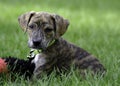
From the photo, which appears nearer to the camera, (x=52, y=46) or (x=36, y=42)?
(x=36, y=42)

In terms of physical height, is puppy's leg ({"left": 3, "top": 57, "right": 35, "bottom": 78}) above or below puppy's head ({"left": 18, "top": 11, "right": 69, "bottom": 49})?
below

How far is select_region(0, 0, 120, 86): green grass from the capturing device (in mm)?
6359

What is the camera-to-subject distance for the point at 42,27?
662 cm

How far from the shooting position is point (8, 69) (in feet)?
21.8

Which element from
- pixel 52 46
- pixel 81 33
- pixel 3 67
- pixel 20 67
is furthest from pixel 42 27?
pixel 81 33

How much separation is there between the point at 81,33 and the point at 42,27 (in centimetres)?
431

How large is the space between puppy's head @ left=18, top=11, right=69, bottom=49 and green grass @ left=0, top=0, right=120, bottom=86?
0.48 m

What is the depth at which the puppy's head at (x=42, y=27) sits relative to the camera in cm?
654

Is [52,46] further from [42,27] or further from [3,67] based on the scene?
[3,67]

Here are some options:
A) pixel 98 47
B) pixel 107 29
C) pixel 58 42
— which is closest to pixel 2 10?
pixel 107 29

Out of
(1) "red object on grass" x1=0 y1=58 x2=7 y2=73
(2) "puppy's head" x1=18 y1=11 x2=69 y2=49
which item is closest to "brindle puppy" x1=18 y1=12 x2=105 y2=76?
(2) "puppy's head" x1=18 y1=11 x2=69 y2=49

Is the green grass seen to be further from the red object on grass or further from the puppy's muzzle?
the puppy's muzzle

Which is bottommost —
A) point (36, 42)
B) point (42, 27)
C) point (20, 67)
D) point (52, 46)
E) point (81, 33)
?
point (81, 33)

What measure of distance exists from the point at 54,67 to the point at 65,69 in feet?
0.53
